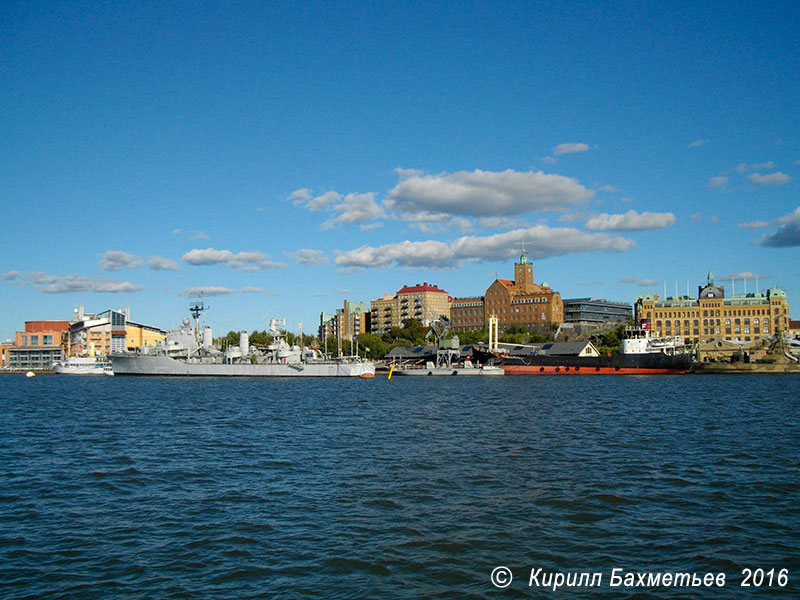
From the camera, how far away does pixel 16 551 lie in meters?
15.8

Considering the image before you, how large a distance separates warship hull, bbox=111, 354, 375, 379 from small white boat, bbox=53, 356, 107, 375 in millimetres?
36628

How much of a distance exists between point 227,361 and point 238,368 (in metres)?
4.66

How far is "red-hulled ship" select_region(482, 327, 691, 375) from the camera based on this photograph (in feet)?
385

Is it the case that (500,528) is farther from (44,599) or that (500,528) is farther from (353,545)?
(44,599)

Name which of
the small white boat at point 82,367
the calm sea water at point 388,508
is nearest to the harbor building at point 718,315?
the small white boat at point 82,367

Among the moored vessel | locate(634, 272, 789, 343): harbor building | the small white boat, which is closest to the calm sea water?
the moored vessel

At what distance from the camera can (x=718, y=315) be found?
18725 centimetres

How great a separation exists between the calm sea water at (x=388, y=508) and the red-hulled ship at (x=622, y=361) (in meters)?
82.4

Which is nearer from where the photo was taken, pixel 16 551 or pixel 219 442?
pixel 16 551

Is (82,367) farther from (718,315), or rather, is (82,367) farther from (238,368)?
(718,315)

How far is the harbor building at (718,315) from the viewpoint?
183m

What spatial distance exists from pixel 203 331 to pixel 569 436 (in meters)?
105

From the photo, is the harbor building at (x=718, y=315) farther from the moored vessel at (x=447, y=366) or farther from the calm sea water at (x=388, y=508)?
the calm sea water at (x=388, y=508)

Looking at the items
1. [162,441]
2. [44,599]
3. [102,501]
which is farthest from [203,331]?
[44,599]
